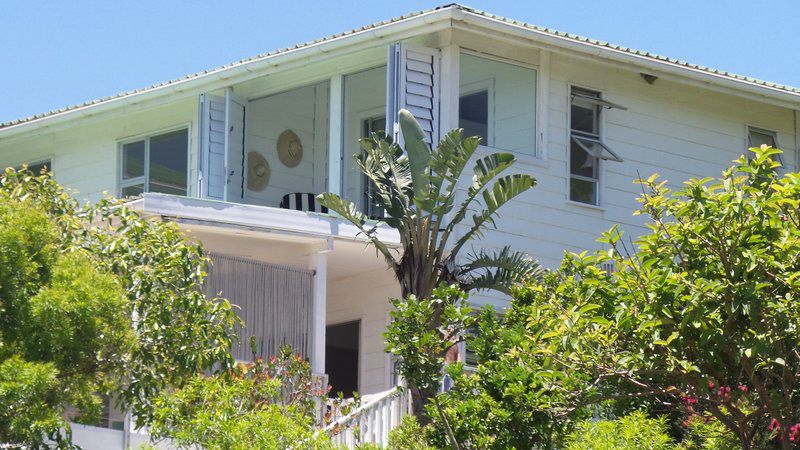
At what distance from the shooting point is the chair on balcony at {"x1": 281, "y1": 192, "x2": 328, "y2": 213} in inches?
866

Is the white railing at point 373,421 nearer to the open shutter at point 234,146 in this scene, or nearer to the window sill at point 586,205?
the window sill at point 586,205

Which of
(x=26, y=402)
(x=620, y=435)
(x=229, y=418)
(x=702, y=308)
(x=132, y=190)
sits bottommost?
(x=620, y=435)

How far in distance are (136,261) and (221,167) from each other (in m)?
7.15

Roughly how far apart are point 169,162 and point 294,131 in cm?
199

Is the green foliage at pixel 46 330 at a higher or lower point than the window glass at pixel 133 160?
lower

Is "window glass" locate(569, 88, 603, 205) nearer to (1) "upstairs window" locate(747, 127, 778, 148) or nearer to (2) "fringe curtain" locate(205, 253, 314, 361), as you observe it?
(1) "upstairs window" locate(747, 127, 778, 148)

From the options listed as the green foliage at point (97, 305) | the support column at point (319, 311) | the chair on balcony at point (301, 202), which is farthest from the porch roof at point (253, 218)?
the chair on balcony at point (301, 202)

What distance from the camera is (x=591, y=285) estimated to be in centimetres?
1163

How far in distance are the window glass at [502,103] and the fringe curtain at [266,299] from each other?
133 inches

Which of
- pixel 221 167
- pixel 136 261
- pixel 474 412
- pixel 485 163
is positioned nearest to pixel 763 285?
pixel 474 412

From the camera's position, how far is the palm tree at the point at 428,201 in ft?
56.0

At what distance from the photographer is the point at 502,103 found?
20.6 metres

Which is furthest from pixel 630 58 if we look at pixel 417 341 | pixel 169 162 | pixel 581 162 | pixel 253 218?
pixel 417 341

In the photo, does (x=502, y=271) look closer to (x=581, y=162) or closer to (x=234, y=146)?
(x=581, y=162)
